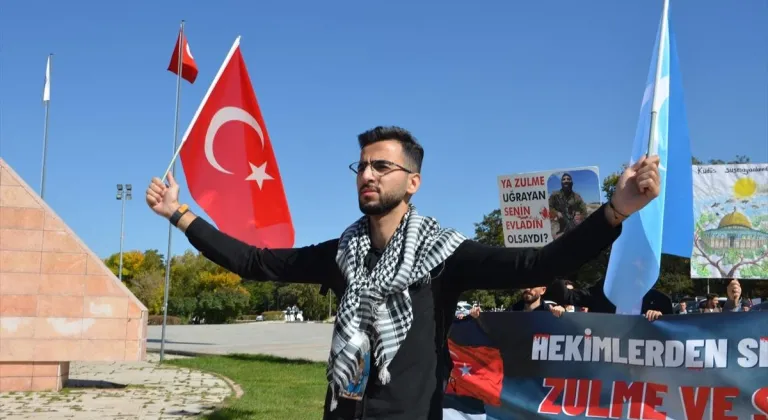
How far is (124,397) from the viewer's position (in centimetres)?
1132

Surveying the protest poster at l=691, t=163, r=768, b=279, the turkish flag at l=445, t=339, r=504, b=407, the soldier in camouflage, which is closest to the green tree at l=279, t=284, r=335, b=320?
the protest poster at l=691, t=163, r=768, b=279

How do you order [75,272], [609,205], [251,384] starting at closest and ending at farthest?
[609,205] < [75,272] < [251,384]

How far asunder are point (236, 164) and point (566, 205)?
4.39 m

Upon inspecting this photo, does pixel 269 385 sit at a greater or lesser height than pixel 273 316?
greater

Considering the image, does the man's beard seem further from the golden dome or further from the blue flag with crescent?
the golden dome

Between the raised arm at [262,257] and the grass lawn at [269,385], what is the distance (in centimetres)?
637

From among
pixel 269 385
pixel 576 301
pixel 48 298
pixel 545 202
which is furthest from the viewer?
pixel 269 385

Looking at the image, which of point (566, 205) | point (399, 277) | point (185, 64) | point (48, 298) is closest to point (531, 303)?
point (566, 205)

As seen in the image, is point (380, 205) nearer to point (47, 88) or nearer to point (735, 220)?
point (735, 220)

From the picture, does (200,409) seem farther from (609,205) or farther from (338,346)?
(609,205)

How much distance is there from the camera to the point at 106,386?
41.7ft

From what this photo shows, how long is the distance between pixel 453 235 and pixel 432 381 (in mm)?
500

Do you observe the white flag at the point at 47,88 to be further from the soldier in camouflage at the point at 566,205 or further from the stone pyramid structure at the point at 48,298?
the soldier in camouflage at the point at 566,205

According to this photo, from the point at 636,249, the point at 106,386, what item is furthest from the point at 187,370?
the point at 636,249
